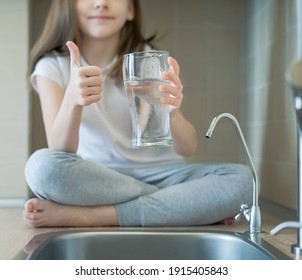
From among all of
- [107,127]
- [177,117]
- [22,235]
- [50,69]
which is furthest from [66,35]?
[22,235]

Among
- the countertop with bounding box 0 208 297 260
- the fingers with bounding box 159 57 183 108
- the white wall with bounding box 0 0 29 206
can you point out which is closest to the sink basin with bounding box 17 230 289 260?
the countertop with bounding box 0 208 297 260

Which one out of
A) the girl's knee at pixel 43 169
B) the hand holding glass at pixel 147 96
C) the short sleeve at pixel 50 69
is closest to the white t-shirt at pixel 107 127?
the short sleeve at pixel 50 69

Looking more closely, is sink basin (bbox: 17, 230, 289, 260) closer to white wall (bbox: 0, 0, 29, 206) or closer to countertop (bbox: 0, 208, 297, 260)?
countertop (bbox: 0, 208, 297, 260)

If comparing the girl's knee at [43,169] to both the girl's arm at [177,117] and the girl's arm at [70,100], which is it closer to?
the girl's arm at [70,100]

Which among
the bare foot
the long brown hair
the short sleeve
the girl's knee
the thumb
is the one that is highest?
the long brown hair

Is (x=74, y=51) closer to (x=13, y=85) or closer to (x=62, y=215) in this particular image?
(x=62, y=215)

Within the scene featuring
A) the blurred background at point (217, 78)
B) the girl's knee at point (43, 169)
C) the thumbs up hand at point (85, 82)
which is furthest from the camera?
the blurred background at point (217, 78)

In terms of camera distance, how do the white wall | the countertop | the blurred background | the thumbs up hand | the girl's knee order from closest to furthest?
the countertop, the thumbs up hand, the girl's knee, the blurred background, the white wall

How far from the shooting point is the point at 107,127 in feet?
3.29

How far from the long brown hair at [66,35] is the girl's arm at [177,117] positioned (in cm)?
17

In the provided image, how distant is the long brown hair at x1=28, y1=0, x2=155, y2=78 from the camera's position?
102cm

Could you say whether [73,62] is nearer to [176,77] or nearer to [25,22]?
[176,77]

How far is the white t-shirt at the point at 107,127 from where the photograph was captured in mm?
989
